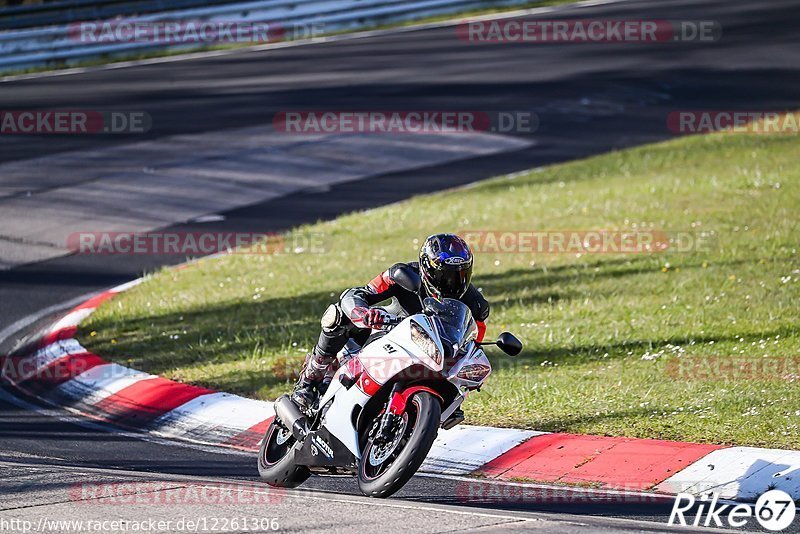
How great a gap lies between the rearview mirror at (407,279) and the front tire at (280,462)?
1.36 metres

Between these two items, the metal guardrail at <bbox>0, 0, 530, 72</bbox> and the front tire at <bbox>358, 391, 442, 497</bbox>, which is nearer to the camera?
the front tire at <bbox>358, 391, 442, 497</bbox>

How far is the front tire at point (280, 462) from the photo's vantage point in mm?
7762

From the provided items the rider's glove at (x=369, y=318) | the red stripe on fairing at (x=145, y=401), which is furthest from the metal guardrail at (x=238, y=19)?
the rider's glove at (x=369, y=318)

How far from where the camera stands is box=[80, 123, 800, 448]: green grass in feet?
30.5

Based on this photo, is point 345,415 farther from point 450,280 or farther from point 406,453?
point 450,280

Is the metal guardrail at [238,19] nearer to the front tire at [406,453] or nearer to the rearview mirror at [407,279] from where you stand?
the rearview mirror at [407,279]

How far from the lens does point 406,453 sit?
6746 mm

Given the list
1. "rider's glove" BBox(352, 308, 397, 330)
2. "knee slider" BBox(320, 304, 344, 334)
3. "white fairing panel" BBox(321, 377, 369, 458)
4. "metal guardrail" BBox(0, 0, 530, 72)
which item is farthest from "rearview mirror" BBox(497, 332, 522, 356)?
"metal guardrail" BBox(0, 0, 530, 72)

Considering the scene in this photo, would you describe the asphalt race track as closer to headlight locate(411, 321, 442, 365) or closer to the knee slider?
headlight locate(411, 321, 442, 365)

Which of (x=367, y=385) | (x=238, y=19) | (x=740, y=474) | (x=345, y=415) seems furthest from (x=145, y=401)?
(x=238, y=19)

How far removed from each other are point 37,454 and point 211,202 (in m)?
9.68

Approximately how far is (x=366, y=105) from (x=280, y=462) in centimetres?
1640

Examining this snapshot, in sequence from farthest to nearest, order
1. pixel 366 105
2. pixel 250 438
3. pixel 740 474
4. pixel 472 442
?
1. pixel 366 105
2. pixel 250 438
3. pixel 472 442
4. pixel 740 474

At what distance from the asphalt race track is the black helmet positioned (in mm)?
1245
